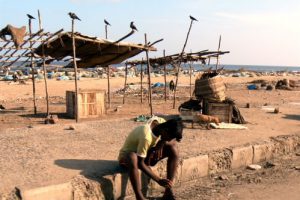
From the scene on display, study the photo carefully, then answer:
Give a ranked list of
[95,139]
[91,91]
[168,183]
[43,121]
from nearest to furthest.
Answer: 1. [168,183]
2. [95,139]
3. [43,121]
4. [91,91]

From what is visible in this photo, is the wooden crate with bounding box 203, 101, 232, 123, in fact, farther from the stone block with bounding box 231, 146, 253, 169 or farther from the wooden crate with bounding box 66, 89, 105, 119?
the wooden crate with bounding box 66, 89, 105, 119

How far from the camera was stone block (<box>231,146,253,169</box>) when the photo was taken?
6.60 m

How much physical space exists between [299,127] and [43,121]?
22.0 feet

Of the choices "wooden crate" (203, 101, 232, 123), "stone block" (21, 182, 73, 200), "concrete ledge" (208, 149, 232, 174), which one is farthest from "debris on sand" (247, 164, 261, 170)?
"stone block" (21, 182, 73, 200)

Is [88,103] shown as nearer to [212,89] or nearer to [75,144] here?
[212,89]

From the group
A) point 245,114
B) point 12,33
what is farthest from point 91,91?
point 245,114

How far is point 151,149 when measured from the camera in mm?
4719

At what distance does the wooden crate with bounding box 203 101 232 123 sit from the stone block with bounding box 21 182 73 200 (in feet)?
18.0

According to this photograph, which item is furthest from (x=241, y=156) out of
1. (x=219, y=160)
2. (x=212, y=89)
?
(x=212, y=89)

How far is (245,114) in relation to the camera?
1127 centimetres

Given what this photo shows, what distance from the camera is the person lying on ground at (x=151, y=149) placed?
447 centimetres

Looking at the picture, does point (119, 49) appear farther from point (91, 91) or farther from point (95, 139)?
point (95, 139)

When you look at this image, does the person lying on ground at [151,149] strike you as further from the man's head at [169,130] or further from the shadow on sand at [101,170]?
the shadow on sand at [101,170]

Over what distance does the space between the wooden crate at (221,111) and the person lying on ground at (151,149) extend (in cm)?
475
